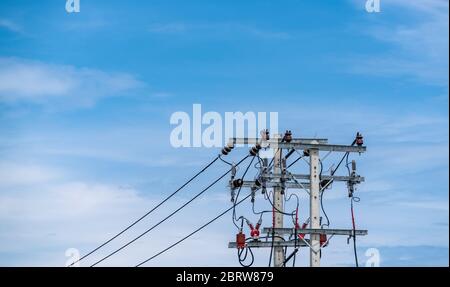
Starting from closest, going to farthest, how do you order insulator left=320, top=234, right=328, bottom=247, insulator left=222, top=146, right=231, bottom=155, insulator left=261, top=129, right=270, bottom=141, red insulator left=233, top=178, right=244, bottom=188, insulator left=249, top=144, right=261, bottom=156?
insulator left=320, top=234, right=328, bottom=247 → insulator left=261, top=129, right=270, bottom=141 → insulator left=249, top=144, right=261, bottom=156 → insulator left=222, top=146, right=231, bottom=155 → red insulator left=233, top=178, right=244, bottom=188

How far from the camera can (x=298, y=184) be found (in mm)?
27328

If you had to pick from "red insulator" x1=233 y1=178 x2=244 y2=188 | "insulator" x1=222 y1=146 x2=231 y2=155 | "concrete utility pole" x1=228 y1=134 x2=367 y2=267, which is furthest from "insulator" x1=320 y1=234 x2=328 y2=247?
"insulator" x1=222 y1=146 x2=231 y2=155

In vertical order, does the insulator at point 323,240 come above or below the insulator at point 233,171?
below

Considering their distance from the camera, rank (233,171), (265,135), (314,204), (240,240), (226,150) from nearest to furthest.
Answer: (314,204) → (265,135) → (240,240) → (226,150) → (233,171)

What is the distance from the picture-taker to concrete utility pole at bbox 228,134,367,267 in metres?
25.8

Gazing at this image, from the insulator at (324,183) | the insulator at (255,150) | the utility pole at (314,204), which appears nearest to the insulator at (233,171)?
the insulator at (255,150)

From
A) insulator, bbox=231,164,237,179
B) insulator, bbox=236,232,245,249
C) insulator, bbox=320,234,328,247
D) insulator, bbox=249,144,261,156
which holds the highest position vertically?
insulator, bbox=249,144,261,156

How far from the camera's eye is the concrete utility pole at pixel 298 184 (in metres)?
25.8

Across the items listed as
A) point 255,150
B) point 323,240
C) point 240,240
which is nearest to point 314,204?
point 323,240

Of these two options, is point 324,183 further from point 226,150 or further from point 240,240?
point 226,150

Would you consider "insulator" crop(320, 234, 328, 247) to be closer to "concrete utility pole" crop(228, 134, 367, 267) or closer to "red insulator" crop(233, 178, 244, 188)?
"concrete utility pole" crop(228, 134, 367, 267)

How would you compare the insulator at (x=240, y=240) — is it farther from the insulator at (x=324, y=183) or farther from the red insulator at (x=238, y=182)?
the insulator at (x=324, y=183)
